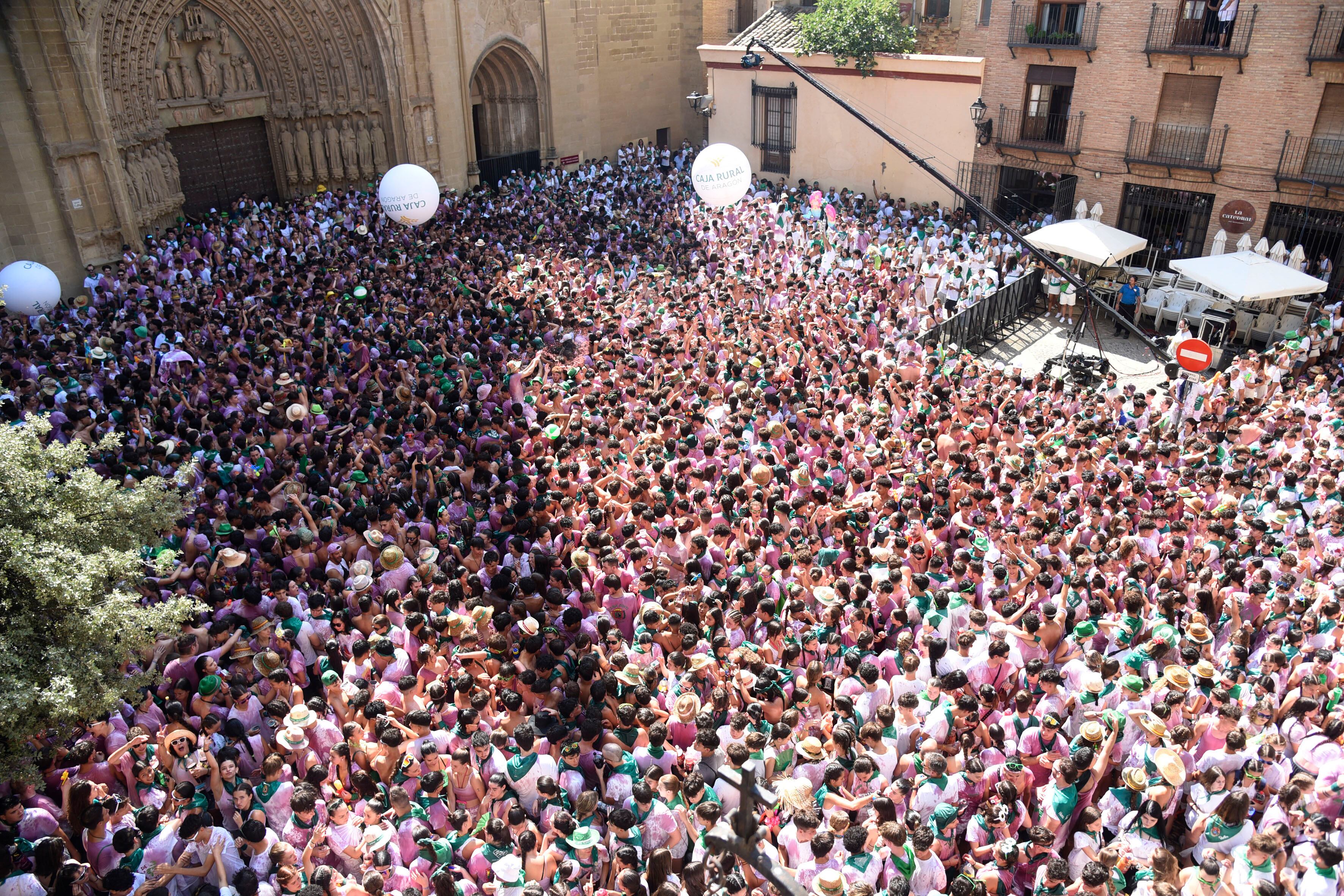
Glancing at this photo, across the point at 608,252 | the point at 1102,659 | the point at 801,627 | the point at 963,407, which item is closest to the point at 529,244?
the point at 608,252

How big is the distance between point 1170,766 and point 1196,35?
1746 cm

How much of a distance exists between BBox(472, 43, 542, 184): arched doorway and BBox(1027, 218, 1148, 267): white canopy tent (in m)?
15.8

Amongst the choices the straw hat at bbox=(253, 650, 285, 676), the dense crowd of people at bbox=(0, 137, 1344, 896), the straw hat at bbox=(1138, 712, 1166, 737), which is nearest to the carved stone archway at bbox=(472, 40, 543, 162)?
the dense crowd of people at bbox=(0, 137, 1344, 896)

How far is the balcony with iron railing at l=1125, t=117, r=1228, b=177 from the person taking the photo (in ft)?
56.7

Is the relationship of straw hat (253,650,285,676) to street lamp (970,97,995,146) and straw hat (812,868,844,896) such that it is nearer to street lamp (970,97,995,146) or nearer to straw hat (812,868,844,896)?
straw hat (812,868,844,896)

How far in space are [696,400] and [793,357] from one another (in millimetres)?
1983

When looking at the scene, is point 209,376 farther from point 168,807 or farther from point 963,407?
point 963,407

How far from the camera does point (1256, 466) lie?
30.8ft

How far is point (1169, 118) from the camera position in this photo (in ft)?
59.0

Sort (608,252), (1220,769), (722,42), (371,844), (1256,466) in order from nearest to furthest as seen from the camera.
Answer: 1. (371,844)
2. (1220,769)
3. (1256,466)
4. (608,252)
5. (722,42)

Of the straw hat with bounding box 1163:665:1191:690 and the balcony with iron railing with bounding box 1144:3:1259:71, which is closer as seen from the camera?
the straw hat with bounding box 1163:665:1191:690

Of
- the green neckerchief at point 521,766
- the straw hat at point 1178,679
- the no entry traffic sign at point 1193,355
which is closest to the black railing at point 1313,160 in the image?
the no entry traffic sign at point 1193,355

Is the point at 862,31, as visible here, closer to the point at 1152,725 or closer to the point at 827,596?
the point at 827,596

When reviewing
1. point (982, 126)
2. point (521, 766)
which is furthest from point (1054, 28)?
point (521, 766)
